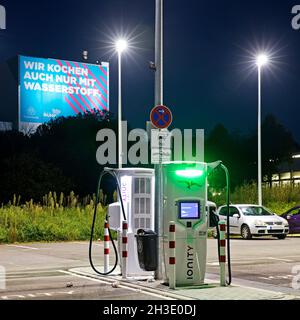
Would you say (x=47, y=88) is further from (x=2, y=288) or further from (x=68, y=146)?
(x=2, y=288)

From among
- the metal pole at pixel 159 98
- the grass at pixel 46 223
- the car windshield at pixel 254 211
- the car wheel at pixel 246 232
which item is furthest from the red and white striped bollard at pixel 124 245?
the car windshield at pixel 254 211

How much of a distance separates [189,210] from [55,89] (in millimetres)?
76104

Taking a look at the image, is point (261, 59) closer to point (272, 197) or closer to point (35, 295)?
point (272, 197)

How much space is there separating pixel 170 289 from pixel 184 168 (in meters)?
2.11

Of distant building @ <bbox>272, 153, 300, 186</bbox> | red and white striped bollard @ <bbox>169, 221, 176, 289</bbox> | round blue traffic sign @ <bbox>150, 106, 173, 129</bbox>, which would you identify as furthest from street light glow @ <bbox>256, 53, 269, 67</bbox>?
distant building @ <bbox>272, 153, 300, 186</bbox>

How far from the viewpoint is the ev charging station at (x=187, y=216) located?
11.9 metres

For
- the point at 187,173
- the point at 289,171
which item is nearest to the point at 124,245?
the point at 187,173

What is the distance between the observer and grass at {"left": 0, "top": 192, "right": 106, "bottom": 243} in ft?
83.5

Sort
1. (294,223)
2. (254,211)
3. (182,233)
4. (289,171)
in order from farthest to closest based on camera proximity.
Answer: (289,171)
(294,223)
(254,211)
(182,233)

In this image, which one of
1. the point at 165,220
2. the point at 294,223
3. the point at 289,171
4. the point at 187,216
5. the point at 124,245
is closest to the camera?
the point at 187,216

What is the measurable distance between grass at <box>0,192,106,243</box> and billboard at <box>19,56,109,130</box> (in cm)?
5358

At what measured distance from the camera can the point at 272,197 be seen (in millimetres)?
40625

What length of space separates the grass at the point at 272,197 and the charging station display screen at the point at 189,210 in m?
27.1

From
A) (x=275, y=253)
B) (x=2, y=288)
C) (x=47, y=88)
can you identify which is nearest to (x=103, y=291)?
(x=2, y=288)
